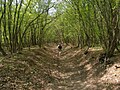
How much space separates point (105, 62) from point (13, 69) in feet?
24.1

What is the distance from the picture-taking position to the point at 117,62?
1515 centimetres

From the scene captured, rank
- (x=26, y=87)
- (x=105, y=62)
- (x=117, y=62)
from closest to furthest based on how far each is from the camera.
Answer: (x=26, y=87)
(x=117, y=62)
(x=105, y=62)

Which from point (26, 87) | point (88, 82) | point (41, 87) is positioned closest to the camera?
point (26, 87)

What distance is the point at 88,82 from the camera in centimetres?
1341

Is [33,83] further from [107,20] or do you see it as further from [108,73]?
[107,20]

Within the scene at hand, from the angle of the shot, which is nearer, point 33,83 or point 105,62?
point 33,83

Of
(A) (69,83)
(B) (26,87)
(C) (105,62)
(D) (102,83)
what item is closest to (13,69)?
(B) (26,87)

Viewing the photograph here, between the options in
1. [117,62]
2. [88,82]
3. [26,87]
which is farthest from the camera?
[117,62]

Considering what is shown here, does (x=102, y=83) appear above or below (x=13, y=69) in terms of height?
below

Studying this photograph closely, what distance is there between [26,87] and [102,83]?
4.61 metres

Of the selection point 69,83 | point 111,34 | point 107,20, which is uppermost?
point 107,20

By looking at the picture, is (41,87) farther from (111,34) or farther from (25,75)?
(111,34)

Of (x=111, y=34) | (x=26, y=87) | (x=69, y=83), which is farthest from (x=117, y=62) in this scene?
(x=26, y=87)

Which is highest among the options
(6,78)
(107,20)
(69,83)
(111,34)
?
(107,20)
